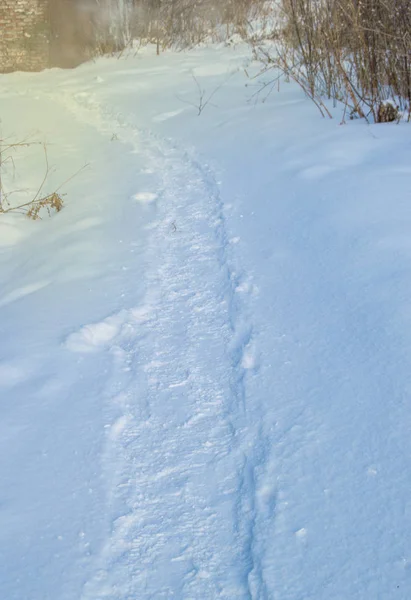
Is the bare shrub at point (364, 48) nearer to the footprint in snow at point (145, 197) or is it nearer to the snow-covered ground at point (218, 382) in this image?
the snow-covered ground at point (218, 382)

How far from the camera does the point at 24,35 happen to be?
11.5 meters

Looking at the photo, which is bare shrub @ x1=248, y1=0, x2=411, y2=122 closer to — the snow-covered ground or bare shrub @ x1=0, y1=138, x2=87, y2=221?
the snow-covered ground

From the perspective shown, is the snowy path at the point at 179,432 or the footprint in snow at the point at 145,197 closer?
the snowy path at the point at 179,432

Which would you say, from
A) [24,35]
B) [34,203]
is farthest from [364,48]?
[24,35]

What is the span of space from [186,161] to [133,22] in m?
7.60

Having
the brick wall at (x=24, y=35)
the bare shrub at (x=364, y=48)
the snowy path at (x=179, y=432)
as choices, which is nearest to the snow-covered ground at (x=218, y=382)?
the snowy path at (x=179, y=432)

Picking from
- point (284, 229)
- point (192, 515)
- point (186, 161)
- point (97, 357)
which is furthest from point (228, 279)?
point (186, 161)

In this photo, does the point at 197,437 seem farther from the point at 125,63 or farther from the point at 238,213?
the point at 125,63

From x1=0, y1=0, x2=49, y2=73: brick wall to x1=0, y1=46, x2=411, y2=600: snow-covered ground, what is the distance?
799 centimetres

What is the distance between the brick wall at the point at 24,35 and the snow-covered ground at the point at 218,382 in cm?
799

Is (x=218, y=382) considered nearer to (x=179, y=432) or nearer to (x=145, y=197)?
(x=179, y=432)

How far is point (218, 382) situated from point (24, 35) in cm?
1083

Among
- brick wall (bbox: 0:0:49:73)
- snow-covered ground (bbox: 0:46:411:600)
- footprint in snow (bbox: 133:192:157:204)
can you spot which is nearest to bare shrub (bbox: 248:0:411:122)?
snow-covered ground (bbox: 0:46:411:600)

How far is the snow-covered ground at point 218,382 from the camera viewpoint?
5.65 feet
